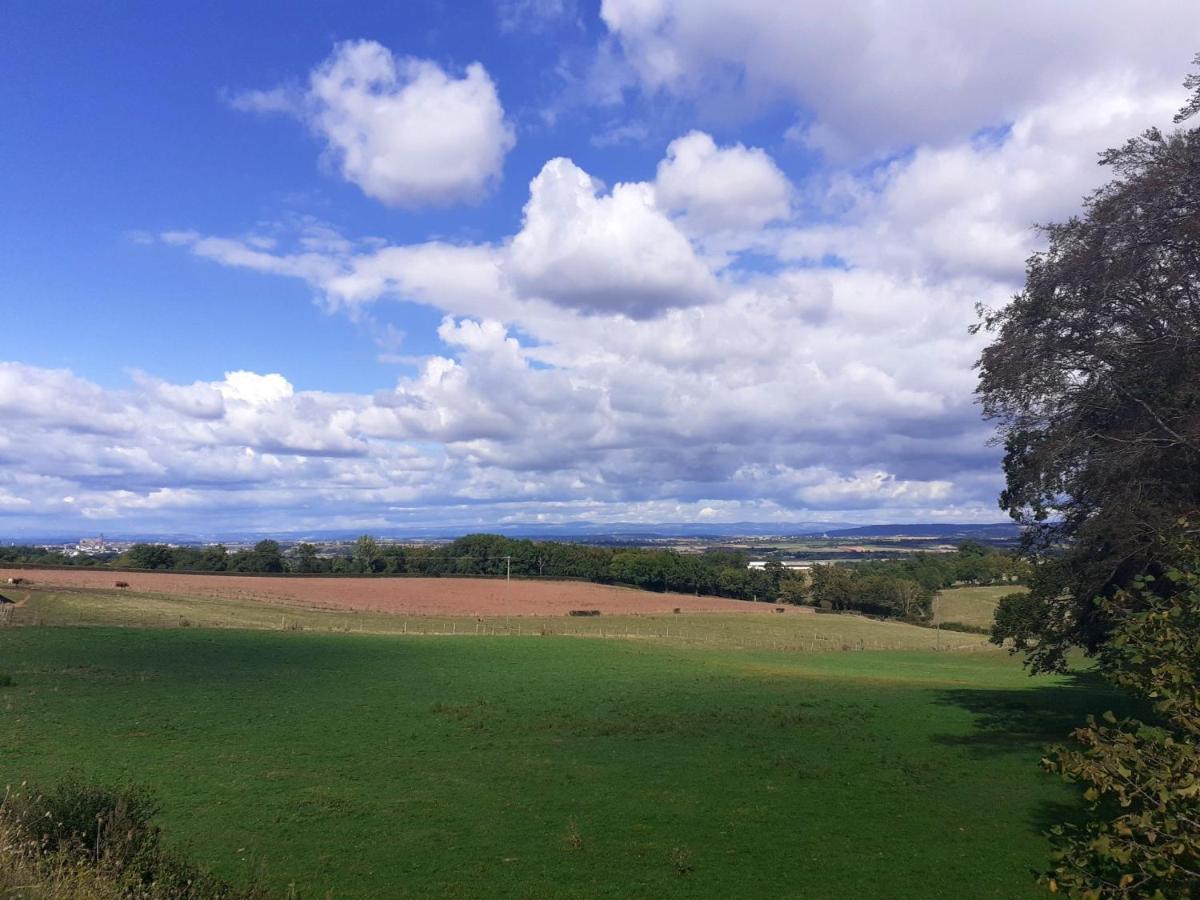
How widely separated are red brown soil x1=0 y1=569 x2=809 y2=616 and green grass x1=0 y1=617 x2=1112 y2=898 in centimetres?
3722

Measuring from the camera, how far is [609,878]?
1336cm

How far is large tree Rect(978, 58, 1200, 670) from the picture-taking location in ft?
52.2

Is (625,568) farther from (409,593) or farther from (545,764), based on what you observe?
(545,764)

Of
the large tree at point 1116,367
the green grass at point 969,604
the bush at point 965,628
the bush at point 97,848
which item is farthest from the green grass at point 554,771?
the green grass at point 969,604

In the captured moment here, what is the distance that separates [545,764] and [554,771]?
2.83 ft

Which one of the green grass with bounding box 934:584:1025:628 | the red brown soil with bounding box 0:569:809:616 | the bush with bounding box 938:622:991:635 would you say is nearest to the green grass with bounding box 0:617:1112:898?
the red brown soil with bounding box 0:569:809:616

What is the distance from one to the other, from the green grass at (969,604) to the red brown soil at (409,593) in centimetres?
1903

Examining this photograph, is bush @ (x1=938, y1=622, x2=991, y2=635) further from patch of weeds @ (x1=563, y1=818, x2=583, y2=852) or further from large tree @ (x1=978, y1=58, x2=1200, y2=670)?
patch of weeds @ (x1=563, y1=818, x2=583, y2=852)

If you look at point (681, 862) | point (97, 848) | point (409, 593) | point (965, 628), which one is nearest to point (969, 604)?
point (965, 628)

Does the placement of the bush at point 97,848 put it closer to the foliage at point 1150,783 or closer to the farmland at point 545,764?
the farmland at point 545,764

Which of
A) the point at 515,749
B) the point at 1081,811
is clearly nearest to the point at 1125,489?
the point at 1081,811

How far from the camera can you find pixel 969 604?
103 meters

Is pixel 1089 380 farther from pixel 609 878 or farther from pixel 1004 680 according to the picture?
pixel 1004 680

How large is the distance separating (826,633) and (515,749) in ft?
199
